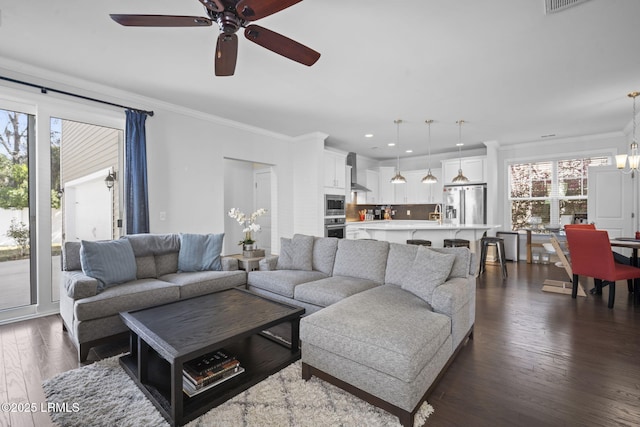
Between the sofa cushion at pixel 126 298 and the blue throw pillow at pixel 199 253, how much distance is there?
1.57 ft

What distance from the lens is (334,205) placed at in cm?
659

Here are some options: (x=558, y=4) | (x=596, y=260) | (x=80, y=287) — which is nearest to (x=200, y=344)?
(x=80, y=287)

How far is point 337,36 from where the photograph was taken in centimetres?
269

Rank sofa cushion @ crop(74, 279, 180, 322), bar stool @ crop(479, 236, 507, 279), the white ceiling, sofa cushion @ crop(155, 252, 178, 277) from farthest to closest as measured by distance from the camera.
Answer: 1. bar stool @ crop(479, 236, 507, 279)
2. sofa cushion @ crop(155, 252, 178, 277)
3. sofa cushion @ crop(74, 279, 180, 322)
4. the white ceiling

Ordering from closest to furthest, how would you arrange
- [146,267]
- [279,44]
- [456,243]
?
[279,44] < [146,267] < [456,243]

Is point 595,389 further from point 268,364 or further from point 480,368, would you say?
point 268,364

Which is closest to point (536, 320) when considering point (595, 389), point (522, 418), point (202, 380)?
point (595, 389)

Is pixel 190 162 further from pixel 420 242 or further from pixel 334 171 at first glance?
pixel 420 242

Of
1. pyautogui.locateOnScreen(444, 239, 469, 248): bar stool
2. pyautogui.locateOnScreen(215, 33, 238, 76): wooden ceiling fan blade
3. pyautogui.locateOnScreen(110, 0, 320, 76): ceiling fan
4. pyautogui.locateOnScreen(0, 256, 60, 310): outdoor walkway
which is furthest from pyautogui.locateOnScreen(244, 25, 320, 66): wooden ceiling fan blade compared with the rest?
pyautogui.locateOnScreen(444, 239, 469, 248): bar stool

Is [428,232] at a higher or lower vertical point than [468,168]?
lower

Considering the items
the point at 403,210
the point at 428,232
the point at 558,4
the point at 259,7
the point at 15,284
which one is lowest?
the point at 15,284

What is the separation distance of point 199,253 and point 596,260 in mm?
4979

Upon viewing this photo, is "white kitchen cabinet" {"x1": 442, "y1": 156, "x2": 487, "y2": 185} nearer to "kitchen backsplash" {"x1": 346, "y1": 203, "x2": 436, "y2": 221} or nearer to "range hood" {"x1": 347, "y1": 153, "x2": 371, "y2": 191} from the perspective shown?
"kitchen backsplash" {"x1": 346, "y1": 203, "x2": 436, "y2": 221}

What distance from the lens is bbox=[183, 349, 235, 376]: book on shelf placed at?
6.60ft
